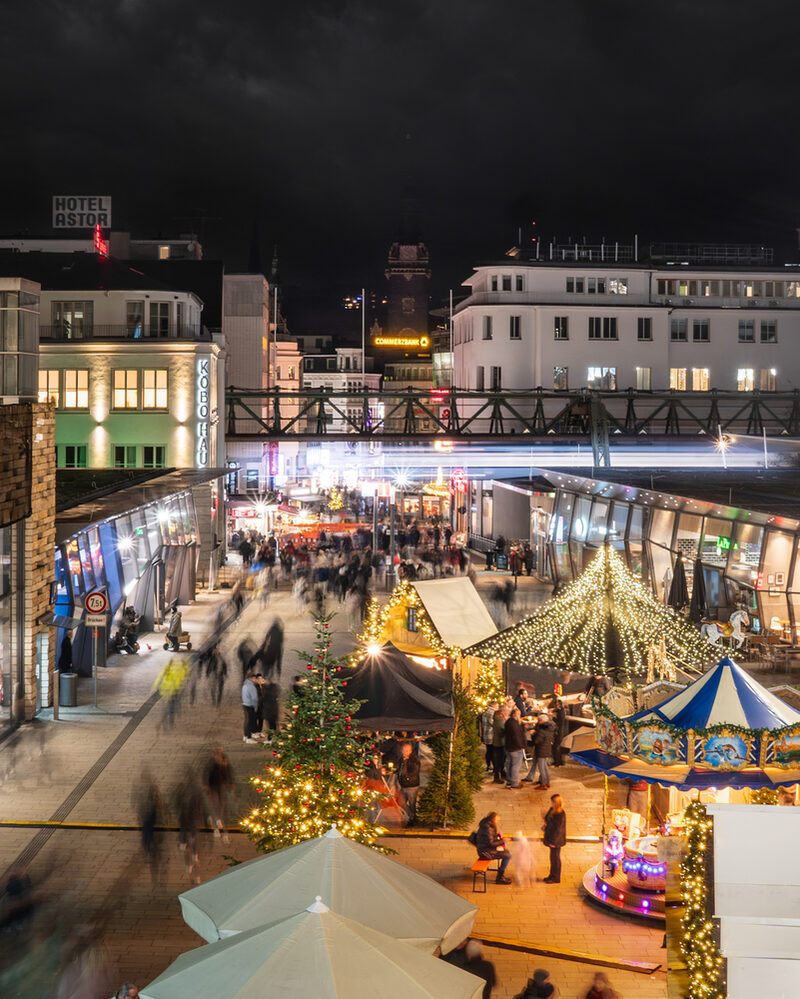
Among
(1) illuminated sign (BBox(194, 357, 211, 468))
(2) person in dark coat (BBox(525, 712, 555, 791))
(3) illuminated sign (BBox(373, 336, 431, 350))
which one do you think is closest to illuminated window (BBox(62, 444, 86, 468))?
(1) illuminated sign (BBox(194, 357, 211, 468))

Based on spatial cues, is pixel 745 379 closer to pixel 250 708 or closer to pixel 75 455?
pixel 75 455

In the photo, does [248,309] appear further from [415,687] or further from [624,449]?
[415,687]

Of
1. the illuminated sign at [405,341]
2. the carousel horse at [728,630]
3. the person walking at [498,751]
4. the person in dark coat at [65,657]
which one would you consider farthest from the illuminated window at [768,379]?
the illuminated sign at [405,341]

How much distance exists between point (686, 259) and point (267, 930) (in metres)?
72.9

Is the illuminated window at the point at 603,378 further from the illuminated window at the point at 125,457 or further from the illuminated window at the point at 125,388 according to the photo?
the illuminated window at the point at 125,457

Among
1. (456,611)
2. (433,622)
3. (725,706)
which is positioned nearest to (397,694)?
(725,706)

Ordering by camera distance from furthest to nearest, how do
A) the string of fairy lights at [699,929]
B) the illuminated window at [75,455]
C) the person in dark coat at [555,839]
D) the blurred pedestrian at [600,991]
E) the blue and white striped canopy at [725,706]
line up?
the illuminated window at [75,455], the person in dark coat at [555,839], the blue and white striped canopy at [725,706], the blurred pedestrian at [600,991], the string of fairy lights at [699,929]

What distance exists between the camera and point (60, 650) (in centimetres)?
2478

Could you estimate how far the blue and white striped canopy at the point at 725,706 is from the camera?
1352 cm

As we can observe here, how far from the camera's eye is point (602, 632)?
19.4 m

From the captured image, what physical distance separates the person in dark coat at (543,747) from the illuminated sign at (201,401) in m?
34.6

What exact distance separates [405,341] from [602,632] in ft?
494

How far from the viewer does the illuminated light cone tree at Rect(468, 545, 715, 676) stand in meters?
19.0

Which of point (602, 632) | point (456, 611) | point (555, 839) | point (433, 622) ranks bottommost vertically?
point (555, 839)
